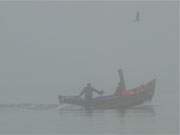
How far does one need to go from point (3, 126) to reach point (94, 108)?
39.9 feet

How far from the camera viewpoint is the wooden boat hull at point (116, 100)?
49.2 m

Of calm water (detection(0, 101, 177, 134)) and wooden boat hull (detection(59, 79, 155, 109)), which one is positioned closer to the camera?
calm water (detection(0, 101, 177, 134))

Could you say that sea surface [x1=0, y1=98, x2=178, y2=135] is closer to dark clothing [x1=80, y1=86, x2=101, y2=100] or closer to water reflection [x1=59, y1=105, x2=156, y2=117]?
water reflection [x1=59, y1=105, x2=156, y2=117]

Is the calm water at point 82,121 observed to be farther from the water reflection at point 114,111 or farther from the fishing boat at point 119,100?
the fishing boat at point 119,100

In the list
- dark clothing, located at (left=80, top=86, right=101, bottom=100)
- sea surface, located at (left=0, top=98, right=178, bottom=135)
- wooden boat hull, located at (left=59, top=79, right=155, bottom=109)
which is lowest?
sea surface, located at (left=0, top=98, right=178, bottom=135)

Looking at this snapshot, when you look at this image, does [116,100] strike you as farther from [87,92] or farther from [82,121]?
[82,121]

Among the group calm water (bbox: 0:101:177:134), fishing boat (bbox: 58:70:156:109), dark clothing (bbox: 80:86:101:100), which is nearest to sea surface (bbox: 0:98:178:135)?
calm water (bbox: 0:101:177:134)

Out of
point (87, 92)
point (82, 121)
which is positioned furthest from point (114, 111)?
point (82, 121)

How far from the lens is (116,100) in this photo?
4906 centimetres

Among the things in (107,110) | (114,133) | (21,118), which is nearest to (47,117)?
(21,118)

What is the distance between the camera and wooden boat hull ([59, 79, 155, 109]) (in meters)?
49.2

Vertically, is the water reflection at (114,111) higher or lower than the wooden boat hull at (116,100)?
lower

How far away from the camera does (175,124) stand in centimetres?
3884

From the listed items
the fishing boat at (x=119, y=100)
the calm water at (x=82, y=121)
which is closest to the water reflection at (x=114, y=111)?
the calm water at (x=82, y=121)
